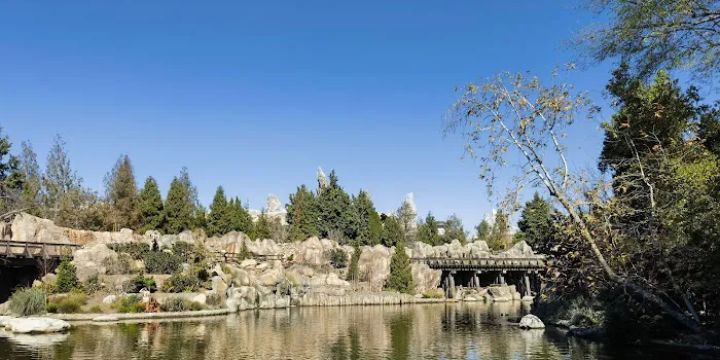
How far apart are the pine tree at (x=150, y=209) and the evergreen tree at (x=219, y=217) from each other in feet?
18.5

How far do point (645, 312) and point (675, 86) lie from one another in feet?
33.2

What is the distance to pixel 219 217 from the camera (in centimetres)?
6278

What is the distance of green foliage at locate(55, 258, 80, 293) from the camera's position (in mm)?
36281

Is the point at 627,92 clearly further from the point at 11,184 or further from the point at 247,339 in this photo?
the point at 11,184

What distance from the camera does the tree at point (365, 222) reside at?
71688mm

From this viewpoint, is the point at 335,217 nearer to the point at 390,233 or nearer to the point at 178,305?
the point at 390,233

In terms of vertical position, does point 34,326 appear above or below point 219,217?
below

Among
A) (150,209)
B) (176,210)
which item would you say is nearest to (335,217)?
(176,210)

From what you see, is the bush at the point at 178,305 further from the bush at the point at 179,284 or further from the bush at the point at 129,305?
the bush at the point at 179,284

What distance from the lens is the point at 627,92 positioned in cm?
1549

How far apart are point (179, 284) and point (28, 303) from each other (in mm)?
10533

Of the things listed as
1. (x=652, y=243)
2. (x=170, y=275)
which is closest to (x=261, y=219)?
(x=170, y=275)

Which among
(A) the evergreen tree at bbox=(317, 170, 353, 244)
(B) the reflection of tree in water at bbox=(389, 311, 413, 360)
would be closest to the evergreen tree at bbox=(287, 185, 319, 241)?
(A) the evergreen tree at bbox=(317, 170, 353, 244)

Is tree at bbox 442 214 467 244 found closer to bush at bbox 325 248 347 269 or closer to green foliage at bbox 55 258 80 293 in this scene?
bush at bbox 325 248 347 269
